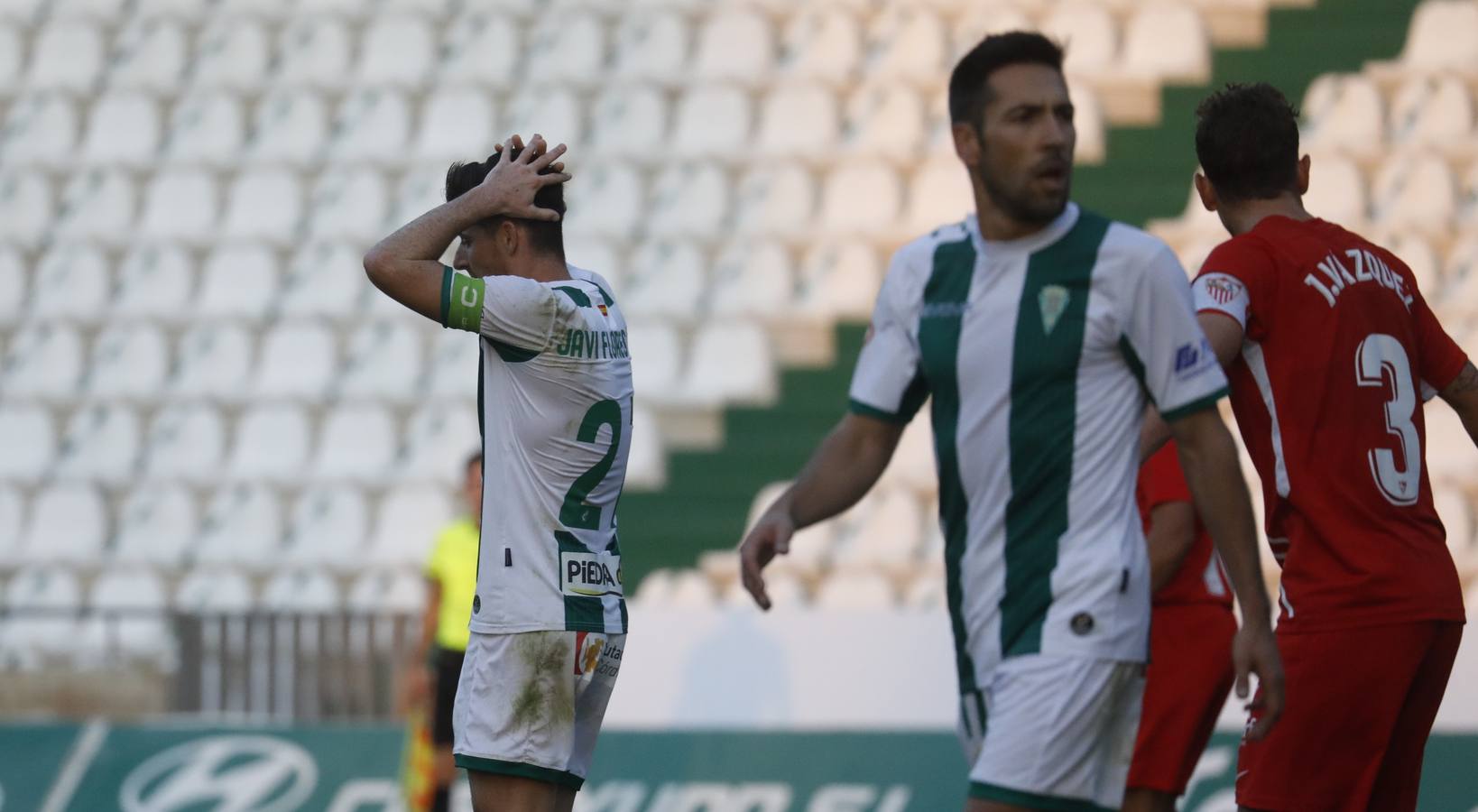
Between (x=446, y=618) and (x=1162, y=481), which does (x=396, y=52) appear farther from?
(x=1162, y=481)

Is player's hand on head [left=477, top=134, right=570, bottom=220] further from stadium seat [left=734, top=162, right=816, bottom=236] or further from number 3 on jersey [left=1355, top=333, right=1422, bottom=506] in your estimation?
stadium seat [left=734, top=162, right=816, bottom=236]

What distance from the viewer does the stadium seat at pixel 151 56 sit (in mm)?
15227

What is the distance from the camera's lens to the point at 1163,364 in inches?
142

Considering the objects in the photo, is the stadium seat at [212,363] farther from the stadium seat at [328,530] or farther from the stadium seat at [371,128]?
the stadium seat at [371,128]

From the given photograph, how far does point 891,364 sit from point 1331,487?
1.13 metres

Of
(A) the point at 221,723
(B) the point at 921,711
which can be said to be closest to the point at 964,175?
(B) the point at 921,711

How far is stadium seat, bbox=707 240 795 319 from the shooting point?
12.7 meters

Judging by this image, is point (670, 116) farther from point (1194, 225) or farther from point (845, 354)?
point (1194, 225)

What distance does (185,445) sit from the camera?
13.2 meters

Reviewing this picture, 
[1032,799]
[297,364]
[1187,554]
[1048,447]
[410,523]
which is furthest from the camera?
[297,364]

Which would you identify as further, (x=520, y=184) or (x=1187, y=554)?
(x=1187, y=554)

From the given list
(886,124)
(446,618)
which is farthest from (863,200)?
(446,618)

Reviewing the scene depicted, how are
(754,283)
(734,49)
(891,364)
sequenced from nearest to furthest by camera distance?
1. (891,364)
2. (754,283)
3. (734,49)

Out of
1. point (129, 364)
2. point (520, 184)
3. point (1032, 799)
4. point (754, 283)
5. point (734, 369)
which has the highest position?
point (754, 283)
